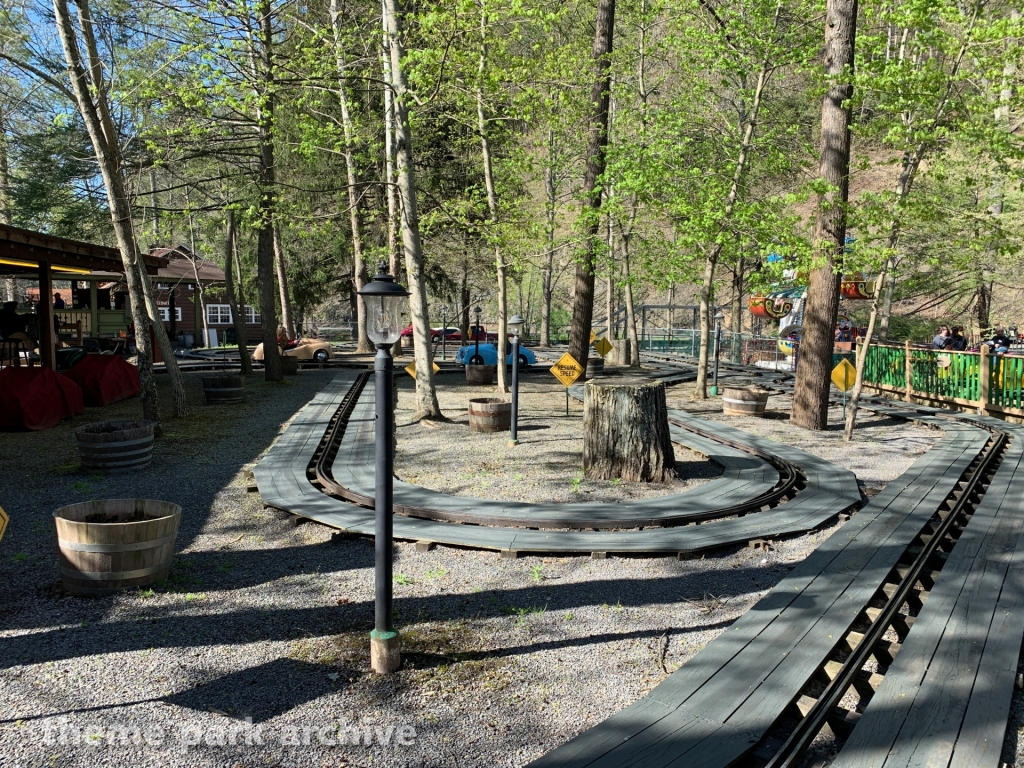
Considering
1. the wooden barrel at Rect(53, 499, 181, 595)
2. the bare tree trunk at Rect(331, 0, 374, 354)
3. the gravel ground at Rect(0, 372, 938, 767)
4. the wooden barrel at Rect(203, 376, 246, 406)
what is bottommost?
the gravel ground at Rect(0, 372, 938, 767)

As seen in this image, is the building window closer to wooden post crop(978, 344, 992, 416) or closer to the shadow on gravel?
wooden post crop(978, 344, 992, 416)

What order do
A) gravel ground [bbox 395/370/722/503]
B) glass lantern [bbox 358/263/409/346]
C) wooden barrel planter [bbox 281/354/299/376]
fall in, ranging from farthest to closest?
wooden barrel planter [bbox 281/354/299/376]
gravel ground [bbox 395/370/722/503]
glass lantern [bbox 358/263/409/346]

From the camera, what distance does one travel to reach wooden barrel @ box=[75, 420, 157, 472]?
890 cm

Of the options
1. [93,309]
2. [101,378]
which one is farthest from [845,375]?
[93,309]

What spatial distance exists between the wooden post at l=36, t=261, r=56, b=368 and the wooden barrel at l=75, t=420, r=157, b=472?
22.4ft

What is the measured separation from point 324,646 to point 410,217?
922 centimetres

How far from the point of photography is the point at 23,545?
21.1 ft

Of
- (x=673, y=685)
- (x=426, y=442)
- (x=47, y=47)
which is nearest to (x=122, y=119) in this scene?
(x=47, y=47)

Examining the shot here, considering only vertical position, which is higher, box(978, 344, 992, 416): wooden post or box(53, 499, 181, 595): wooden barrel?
box(978, 344, 992, 416): wooden post

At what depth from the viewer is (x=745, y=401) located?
14453 millimetres

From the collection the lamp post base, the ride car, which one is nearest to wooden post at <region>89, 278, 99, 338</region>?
the ride car

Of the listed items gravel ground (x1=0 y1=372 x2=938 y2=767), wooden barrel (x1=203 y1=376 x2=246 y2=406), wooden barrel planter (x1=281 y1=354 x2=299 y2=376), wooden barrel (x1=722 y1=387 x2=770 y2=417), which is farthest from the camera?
wooden barrel planter (x1=281 y1=354 x2=299 y2=376)

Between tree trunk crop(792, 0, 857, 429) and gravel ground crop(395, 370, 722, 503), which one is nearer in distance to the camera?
gravel ground crop(395, 370, 722, 503)

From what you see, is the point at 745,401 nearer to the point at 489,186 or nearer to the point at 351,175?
the point at 489,186
